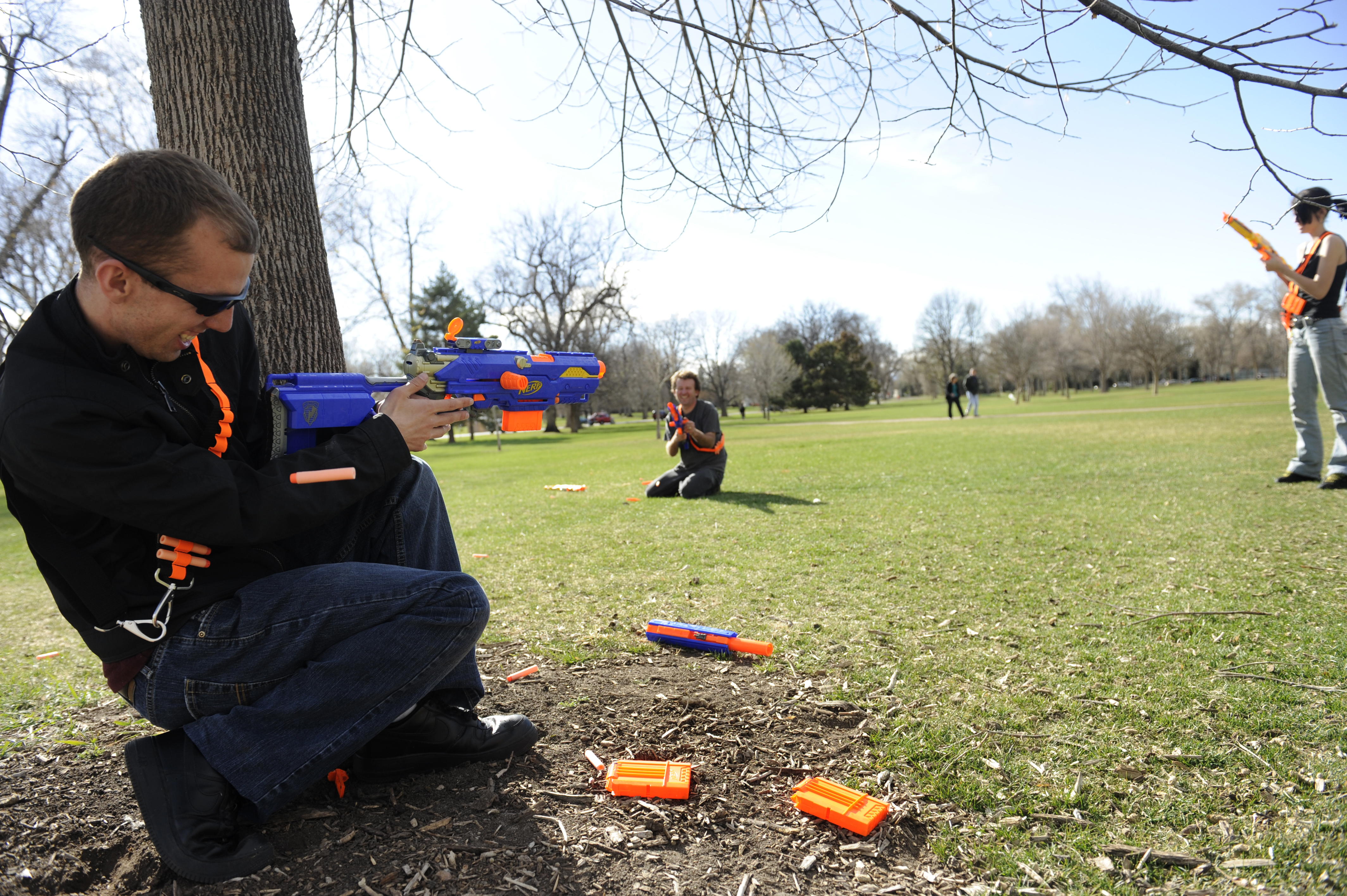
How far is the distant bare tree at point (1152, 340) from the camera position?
204 ft

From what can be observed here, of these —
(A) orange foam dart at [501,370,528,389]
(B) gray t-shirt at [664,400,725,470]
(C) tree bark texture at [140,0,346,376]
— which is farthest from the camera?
(B) gray t-shirt at [664,400,725,470]

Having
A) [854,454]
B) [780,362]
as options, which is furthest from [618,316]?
[780,362]

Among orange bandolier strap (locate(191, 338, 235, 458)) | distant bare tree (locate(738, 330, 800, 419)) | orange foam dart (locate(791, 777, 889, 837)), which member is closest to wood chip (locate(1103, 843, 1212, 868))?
orange foam dart (locate(791, 777, 889, 837))

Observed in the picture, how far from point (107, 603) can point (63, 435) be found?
474 mm

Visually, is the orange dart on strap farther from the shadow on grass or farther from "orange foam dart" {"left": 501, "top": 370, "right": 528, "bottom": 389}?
the shadow on grass

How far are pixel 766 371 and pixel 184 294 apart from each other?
6368cm

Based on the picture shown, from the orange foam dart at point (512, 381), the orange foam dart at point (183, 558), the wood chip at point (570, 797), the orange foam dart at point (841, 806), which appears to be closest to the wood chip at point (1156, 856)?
the orange foam dart at point (841, 806)

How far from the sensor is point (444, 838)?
6.88 feet

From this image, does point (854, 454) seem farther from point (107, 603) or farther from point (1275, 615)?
point (107, 603)

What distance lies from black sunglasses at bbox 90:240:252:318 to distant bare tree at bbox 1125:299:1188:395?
213 feet

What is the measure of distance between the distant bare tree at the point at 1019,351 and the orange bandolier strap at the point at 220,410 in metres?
74.9

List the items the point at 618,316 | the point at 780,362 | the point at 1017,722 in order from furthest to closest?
1. the point at 780,362
2. the point at 618,316
3. the point at 1017,722

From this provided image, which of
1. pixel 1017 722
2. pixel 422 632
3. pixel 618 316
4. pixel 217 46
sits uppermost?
pixel 618 316

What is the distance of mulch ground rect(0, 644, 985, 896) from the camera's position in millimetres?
1925
